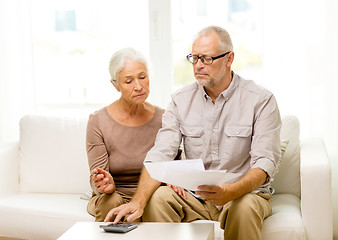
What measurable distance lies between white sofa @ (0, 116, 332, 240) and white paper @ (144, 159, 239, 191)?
1.65ft

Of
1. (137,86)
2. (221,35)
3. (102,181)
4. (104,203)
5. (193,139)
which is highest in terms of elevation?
(221,35)

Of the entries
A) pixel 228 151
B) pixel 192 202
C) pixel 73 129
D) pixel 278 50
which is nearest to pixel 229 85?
pixel 228 151

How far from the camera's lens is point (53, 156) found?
3443 mm

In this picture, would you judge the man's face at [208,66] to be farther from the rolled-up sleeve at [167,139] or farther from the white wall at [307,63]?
the white wall at [307,63]

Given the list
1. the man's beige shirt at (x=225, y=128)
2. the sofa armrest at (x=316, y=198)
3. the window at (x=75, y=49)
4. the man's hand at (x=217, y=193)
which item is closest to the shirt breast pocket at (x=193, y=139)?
the man's beige shirt at (x=225, y=128)

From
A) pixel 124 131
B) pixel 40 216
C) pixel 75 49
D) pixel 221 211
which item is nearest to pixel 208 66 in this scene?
pixel 124 131

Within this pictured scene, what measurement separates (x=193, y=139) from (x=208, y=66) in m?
0.37

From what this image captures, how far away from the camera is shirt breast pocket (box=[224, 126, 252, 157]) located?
2709 millimetres

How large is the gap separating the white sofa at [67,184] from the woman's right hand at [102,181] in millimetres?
256

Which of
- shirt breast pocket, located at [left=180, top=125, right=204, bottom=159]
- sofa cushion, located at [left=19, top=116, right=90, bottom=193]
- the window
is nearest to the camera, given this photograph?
shirt breast pocket, located at [left=180, top=125, right=204, bottom=159]

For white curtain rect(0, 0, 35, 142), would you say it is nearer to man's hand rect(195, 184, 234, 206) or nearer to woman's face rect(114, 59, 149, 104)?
woman's face rect(114, 59, 149, 104)

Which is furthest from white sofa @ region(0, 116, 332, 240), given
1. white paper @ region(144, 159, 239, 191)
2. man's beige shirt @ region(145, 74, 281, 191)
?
white paper @ region(144, 159, 239, 191)

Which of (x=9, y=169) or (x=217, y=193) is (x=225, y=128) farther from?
(x=9, y=169)

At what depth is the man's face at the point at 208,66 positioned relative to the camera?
2.69m
